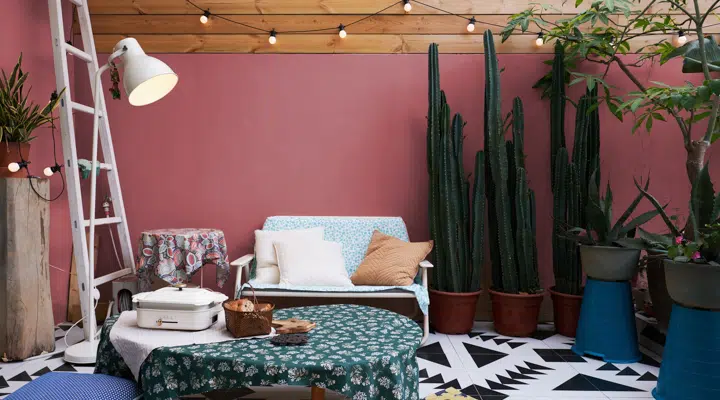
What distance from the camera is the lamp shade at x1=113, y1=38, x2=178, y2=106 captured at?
96.1 inches

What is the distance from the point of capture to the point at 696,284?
2.56 metres

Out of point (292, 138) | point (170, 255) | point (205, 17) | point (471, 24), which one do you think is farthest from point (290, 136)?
point (471, 24)

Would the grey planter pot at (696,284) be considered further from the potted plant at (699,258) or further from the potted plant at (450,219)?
the potted plant at (450,219)

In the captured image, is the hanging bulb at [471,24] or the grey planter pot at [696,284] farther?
the hanging bulb at [471,24]

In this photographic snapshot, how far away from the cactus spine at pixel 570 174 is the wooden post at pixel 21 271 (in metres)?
3.54

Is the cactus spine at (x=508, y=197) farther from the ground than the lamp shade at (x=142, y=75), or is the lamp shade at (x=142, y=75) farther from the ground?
the lamp shade at (x=142, y=75)

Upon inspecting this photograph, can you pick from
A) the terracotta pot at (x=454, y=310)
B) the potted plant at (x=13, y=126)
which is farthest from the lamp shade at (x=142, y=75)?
the terracotta pot at (x=454, y=310)

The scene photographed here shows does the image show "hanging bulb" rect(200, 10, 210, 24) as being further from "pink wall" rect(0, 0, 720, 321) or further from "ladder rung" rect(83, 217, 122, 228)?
"ladder rung" rect(83, 217, 122, 228)

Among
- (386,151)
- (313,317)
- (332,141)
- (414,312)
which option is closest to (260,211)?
(332,141)

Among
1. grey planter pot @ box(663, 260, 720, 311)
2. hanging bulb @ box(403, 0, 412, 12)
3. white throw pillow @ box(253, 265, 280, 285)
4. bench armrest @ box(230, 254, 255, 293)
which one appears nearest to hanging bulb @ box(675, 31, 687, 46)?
hanging bulb @ box(403, 0, 412, 12)

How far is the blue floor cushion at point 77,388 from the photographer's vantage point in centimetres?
172

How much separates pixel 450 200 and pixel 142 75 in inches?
93.7

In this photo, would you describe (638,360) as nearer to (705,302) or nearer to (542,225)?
(705,302)

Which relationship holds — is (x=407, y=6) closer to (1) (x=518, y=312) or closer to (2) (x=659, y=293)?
(1) (x=518, y=312)
